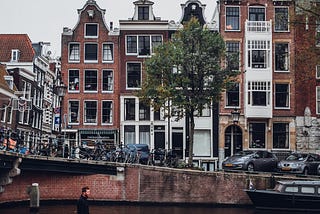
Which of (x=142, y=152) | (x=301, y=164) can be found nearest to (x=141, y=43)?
(x=142, y=152)

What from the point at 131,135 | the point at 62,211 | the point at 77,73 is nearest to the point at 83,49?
the point at 77,73

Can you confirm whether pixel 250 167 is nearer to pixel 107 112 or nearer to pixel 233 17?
pixel 107 112

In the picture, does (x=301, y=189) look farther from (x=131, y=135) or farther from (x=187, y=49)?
(x=131, y=135)

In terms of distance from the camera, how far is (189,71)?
32.9m

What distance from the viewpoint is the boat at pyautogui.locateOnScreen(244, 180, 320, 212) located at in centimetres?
2891

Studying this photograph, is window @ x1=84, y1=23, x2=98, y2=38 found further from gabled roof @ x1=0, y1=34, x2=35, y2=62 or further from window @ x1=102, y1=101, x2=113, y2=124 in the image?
gabled roof @ x1=0, y1=34, x2=35, y2=62

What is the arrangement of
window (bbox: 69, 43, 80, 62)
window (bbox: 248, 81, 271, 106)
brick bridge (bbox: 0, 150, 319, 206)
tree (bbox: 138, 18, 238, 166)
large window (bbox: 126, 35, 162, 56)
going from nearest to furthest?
brick bridge (bbox: 0, 150, 319, 206)
tree (bbox: 138, 18, 238, 166)
window (bbox: 248, 81, 271, 106)
large window (bbox: 126, 35, 162, 56)
window (bbox: 69, 43, 80, 62)

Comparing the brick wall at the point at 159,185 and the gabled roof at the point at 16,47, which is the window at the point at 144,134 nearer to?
the brick wall at the point at 159,185

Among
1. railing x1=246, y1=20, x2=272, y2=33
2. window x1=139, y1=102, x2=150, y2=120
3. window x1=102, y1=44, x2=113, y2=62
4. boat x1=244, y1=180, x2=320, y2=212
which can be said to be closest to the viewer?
boat x1=244, y1=180, x2=320, y2=212

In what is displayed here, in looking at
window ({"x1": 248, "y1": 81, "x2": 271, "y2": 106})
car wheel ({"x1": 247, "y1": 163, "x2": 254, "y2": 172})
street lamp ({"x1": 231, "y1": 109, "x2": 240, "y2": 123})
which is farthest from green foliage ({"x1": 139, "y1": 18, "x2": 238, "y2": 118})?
window ({"x1": 248, "y1": 81, "x2": 271, "y2": 106})

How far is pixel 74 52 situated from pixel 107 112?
5433 millimetres

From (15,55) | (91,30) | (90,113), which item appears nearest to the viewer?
(90,113)

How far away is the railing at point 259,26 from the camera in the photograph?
1610 inches

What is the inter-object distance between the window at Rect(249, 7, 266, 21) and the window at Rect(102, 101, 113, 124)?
1285cm
